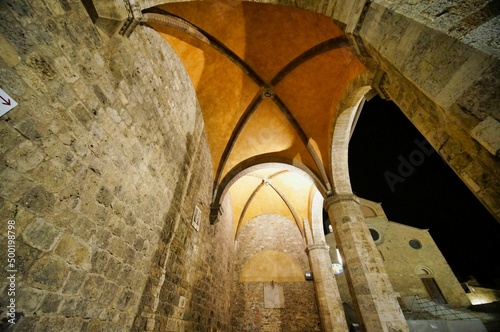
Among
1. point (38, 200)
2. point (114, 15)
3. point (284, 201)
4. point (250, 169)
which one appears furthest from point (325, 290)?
point (114, 15)

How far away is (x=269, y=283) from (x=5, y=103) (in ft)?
33.5

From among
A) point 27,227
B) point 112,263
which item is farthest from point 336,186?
point 27,227

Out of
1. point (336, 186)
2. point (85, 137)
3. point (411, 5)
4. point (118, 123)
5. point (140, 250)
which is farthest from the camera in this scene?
point (336, 186)

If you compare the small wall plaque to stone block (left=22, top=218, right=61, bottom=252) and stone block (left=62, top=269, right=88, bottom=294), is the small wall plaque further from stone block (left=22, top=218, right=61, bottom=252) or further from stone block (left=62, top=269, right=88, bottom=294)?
stone block (left=22, top=218, right=61, bottom=252)

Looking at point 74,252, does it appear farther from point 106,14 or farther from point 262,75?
point 262,75

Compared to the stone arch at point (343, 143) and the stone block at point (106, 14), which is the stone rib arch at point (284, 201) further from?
the stone block at point (106, 14)

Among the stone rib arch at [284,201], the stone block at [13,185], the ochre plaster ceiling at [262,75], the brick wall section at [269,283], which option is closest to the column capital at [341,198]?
the ochre plaster ceiling at [262,75]

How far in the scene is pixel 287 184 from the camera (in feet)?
34.0

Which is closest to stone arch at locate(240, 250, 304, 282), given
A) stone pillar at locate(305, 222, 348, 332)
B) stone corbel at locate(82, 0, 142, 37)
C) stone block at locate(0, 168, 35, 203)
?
stone pillar at locate(305, 222, 348, 332)

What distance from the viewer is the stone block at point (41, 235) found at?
4.84 feet

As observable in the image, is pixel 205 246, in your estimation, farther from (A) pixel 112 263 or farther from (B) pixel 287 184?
(B) pixel 287 184

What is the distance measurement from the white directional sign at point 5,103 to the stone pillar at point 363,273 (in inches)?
229

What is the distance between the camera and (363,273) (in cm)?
437

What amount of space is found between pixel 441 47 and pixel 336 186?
464 centimetres
